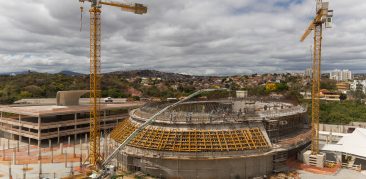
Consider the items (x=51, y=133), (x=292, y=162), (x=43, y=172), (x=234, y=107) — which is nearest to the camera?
(x=43, y=172)

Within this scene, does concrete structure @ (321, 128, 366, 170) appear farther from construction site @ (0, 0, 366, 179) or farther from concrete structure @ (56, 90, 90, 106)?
concrete structure @ (56, 90, 90, 106)

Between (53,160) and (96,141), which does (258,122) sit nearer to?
(96,141)

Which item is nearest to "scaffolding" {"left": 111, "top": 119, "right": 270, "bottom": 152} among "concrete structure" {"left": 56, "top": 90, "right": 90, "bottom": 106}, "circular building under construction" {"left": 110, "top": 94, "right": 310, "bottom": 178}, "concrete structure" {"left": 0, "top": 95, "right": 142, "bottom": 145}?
"circular building under construction" {"left": 110, "top": 94, "right": 310, "bottom": 178}

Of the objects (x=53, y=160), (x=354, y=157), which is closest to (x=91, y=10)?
(x=53, y=160)

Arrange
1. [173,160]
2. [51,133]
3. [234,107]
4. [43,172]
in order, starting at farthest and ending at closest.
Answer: [234,107], [51,133], [43,172], [173,160]

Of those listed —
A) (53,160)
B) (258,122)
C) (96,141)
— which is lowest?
(53,160)

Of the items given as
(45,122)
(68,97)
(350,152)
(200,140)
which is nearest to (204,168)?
(200,140)

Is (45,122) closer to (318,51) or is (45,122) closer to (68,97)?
(68,97)

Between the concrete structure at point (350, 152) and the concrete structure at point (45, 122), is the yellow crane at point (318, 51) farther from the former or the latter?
the concrete structure at point (45, 122)

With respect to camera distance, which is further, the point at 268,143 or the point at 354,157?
the point at 354,157
